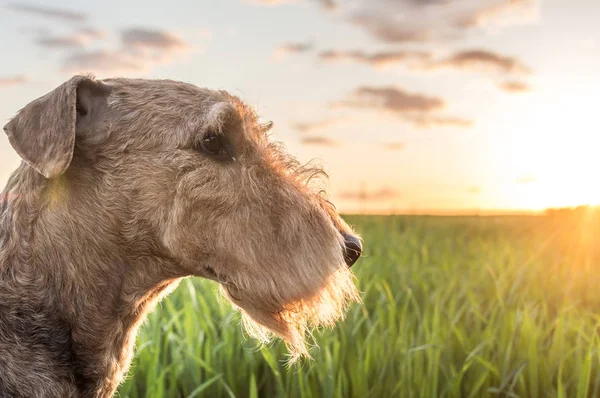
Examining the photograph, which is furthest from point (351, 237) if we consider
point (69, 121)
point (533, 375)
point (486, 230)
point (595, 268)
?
point (486, 230)

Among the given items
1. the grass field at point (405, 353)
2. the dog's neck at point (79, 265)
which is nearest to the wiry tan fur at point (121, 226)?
the dog's neck at point (79, 265)

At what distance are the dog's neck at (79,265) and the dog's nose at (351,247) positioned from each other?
0.77 m

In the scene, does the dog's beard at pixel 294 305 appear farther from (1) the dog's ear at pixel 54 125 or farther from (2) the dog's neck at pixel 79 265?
(1) the dog's ear at pixel 54 125

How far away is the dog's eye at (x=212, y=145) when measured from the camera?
266 centimetres

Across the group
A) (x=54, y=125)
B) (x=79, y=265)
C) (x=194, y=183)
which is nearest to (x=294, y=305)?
(x=194, y=183)

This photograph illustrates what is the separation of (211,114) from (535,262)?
547 centimetres

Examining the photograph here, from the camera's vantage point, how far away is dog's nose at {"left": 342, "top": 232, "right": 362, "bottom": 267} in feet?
9.24

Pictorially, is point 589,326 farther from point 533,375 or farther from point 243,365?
point 243,365

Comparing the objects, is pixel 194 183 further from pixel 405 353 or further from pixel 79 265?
pixel 405 353

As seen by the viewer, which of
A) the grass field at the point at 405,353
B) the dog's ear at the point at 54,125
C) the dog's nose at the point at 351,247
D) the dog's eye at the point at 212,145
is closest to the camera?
the dog's ear at the point at 54,125

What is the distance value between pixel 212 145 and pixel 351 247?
0.79 m

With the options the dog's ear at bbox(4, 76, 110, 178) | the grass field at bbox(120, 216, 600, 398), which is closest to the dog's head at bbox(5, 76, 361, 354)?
the dog's ear at bbox(4, 76, 110, 178)

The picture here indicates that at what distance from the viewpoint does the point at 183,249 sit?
2570mm

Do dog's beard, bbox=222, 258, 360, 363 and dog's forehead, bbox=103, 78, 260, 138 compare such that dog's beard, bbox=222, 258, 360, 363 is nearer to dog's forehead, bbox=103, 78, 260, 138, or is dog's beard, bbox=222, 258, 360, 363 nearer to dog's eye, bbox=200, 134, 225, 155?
dog's eye, bbox=200, 134, 225, 155
